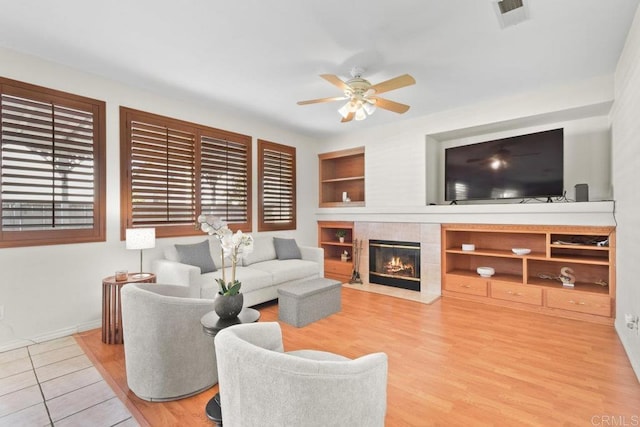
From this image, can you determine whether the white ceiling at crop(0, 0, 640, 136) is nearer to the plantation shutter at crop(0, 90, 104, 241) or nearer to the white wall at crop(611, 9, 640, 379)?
the white wall at crop(611, 9, 640, 379)

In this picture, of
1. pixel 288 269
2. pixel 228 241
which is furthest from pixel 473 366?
pixel 288 269

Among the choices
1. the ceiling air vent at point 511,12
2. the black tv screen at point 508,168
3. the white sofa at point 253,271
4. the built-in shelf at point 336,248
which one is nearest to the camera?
the ceiling air vent at point 511,12

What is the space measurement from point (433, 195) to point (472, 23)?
9.40 ft

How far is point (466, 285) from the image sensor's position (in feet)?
14.1

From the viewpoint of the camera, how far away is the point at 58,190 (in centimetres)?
304

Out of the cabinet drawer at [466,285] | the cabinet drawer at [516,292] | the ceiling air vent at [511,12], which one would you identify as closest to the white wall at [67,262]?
the ceiling air vent at [511,12]

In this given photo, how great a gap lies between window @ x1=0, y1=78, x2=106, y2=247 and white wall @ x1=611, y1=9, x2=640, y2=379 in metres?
4.90

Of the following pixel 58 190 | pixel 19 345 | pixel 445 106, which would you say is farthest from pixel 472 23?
pixel 19 345

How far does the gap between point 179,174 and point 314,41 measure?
246 cm

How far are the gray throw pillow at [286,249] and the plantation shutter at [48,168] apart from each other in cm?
233

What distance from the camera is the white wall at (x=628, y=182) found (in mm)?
2336

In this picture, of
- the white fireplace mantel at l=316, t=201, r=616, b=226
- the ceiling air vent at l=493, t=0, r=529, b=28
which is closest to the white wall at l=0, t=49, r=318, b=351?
the white fireplace mantel at l=316, t=201, r=616, b=226

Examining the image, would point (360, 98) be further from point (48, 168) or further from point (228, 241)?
point (48, 168)

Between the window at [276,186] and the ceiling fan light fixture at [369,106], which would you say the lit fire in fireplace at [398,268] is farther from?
the ceiling fan light fixture at [369,106]
